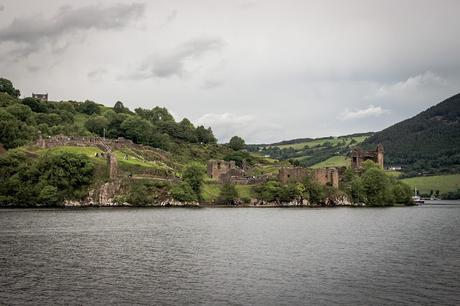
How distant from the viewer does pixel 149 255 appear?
131 feet

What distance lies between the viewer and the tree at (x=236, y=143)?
17550cm

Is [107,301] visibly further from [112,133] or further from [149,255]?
[112,133]

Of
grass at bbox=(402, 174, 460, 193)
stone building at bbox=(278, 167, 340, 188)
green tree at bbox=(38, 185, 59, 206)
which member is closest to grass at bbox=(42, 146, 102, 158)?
green tree at bbox=(38, 185, 59, 206)

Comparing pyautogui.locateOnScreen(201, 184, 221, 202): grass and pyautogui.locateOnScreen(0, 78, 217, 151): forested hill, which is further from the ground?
pyautogui.locateOnScreen(0, 78, 217, 151): forested hill

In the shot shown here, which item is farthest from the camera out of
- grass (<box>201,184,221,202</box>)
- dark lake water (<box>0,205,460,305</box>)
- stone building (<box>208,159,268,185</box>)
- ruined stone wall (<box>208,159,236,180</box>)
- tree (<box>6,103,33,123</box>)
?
tree (<box>6,103,33,123</box>)

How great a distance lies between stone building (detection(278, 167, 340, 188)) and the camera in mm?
112500

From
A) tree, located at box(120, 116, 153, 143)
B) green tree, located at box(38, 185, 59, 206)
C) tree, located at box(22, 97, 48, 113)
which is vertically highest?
tree, located at box(22, 97, 48, 113)

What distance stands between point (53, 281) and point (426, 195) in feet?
552

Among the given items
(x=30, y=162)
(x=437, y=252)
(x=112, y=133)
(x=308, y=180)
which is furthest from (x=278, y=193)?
(x=437, y=252)

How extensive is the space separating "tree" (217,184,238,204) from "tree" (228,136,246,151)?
67.4 m

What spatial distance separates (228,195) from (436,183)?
4269 inches

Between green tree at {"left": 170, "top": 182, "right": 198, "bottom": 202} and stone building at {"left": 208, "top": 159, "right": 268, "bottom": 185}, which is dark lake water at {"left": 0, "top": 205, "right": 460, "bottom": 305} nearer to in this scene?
green tree at {"left": 170, "top": 182, "right": 198, "bottom": 202}

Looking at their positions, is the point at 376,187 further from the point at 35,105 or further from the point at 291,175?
the point at 35,105

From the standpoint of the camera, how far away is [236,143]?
577 ft
